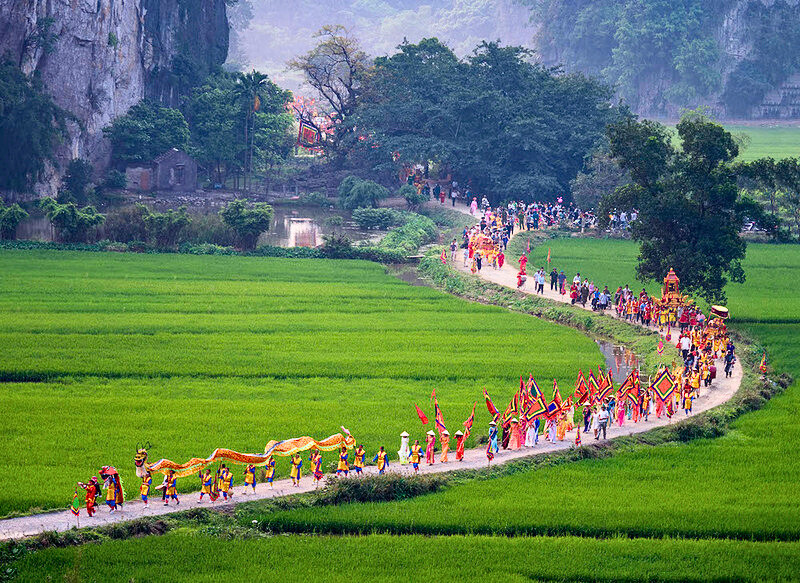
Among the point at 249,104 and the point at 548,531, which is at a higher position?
the point at 249,104

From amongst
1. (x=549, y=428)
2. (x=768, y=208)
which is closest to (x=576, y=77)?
(x=768, y=208)

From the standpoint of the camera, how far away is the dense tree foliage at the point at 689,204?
41.2 m

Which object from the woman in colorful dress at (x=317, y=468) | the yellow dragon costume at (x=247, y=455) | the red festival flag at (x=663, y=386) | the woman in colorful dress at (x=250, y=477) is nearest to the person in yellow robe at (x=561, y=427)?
the red festival flag at (x=663, y=386)

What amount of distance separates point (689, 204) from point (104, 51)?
144 feet

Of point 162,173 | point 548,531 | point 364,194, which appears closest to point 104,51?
point 162,173

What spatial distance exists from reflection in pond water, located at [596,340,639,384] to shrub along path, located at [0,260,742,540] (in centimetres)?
303

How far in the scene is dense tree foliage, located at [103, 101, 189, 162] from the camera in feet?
237

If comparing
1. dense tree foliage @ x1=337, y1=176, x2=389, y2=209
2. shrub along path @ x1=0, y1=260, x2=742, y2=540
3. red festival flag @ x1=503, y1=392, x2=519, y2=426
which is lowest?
shrub along path @ x1=0, y1=260, x2=742, y2=540

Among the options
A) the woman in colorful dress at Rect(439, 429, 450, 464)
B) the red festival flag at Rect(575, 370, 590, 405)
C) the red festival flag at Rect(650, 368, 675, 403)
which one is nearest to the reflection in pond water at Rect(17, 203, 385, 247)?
the red festival flag at Rect(575, 370, 590, 405)

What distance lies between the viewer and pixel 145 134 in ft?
238

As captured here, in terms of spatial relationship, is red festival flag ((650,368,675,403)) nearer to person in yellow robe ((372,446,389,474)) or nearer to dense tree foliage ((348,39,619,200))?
person in yellow robe ((372,446,389,474))

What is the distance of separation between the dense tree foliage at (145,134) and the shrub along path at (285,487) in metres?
47.9

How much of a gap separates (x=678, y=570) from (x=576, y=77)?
204ft

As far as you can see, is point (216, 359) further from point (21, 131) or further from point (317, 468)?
point (21, 131)
